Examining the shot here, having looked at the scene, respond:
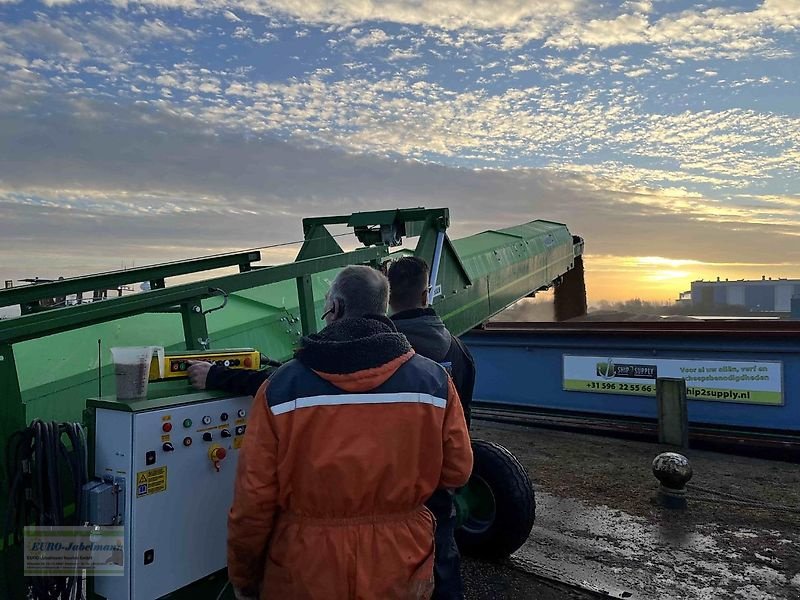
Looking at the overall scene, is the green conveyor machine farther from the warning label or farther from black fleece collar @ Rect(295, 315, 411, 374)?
black fleece collar @ Rect(295, 315, 411, 374)

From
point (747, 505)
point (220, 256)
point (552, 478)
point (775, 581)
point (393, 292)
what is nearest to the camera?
point (393, 292)

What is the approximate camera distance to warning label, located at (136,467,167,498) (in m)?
2.41

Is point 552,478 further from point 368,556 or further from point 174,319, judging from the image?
point 368,556

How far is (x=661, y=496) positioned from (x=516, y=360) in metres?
3.83

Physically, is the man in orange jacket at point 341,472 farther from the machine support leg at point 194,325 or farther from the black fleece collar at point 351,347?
the machine support leg at point 194,325

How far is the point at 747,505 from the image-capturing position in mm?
5680

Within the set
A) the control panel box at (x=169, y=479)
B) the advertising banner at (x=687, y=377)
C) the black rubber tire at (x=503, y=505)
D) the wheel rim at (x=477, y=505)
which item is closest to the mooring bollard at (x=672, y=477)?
the black rubber tire at (x=503, y=505)

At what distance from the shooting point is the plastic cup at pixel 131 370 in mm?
2461

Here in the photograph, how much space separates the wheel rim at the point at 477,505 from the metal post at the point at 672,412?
14.0 feet

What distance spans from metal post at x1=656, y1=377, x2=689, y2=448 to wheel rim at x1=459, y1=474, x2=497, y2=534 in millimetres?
4273

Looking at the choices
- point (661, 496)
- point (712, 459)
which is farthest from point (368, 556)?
point (712, 459)

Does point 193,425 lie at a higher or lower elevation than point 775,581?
higher

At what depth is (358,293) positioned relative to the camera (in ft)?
7.42

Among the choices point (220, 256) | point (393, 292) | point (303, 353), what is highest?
point (220, 256)
